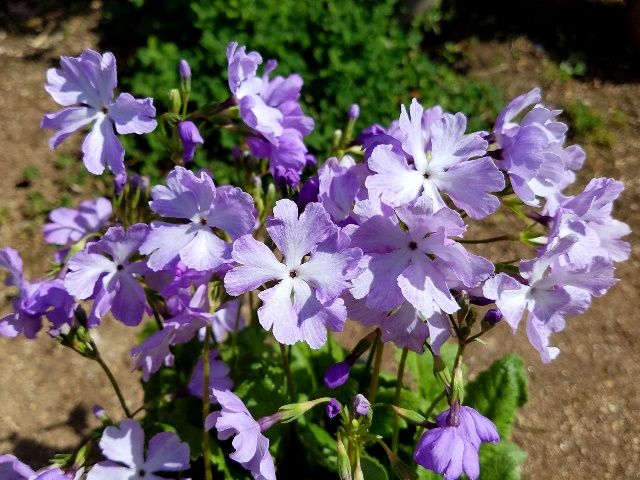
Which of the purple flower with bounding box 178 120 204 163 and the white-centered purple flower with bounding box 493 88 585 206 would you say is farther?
the purple flower with bounding box 178 120 204 163

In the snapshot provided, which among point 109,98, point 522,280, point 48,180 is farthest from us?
point 48,180

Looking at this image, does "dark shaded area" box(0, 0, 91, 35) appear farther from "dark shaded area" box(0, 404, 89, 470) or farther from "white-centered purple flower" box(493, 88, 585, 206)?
"white-centered purple flower" box(493, 88, 585, 206)

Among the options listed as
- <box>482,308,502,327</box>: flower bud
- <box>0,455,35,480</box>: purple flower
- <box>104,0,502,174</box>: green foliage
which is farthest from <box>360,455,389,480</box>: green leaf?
<box>104,0,502,174</box>: green foliage

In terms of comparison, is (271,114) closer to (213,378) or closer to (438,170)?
(438,170)

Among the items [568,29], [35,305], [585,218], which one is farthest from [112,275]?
[568,29]

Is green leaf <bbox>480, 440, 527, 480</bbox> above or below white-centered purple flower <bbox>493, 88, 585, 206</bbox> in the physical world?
below

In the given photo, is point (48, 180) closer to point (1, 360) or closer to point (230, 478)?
point (1, 360)

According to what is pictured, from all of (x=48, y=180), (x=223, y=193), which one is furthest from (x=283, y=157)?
(x=48, y=180)

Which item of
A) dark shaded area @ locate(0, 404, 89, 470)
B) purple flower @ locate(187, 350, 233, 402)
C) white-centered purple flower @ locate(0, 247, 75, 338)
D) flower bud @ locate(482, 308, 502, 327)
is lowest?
dark shaded area @ locate(0, 404, 89, 470)
